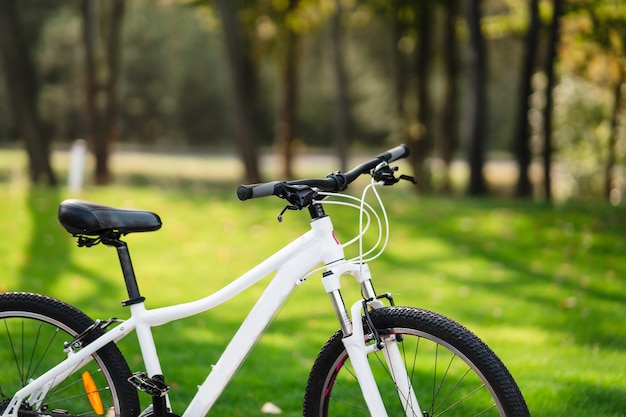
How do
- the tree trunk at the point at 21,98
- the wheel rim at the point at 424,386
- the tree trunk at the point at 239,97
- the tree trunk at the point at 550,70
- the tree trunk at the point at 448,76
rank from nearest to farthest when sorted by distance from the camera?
the wheel rim at the point at 424,386
the tree trunk at the point at 21,98
the tree trunk at the point at 239,97
the tree trunk at the point at 550,70
the tree trunk at the point at 448,76

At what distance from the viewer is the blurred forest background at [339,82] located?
15141 millimetres

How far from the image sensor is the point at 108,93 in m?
24.8

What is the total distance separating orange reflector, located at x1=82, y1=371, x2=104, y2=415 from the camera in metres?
3.30

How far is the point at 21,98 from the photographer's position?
48.1 ft

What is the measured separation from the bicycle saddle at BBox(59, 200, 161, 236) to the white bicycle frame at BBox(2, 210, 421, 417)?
30 centimetres

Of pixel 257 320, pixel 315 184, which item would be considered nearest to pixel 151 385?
pixel 257 320

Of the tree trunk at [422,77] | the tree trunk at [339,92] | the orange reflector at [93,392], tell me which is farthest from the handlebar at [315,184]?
the tree trunk at [422,77]

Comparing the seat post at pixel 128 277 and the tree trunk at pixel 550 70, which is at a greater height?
the tree trunk at pixel 550 70

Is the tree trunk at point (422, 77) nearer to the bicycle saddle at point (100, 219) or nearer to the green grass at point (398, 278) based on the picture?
the green grass at point (398, 278)

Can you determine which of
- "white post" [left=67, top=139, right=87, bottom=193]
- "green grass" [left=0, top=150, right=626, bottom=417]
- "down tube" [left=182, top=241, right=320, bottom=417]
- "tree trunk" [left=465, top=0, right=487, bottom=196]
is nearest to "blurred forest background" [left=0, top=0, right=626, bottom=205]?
"tree trunk" [left=465, top=0, right=487, bottom=196]

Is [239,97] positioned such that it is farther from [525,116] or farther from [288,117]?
[288,117]

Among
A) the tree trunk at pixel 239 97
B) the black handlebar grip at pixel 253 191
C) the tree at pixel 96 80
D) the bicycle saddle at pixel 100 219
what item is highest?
the tree at pixel 96 80

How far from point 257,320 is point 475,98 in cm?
1211

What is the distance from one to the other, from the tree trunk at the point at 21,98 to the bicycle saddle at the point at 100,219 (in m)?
11.6
